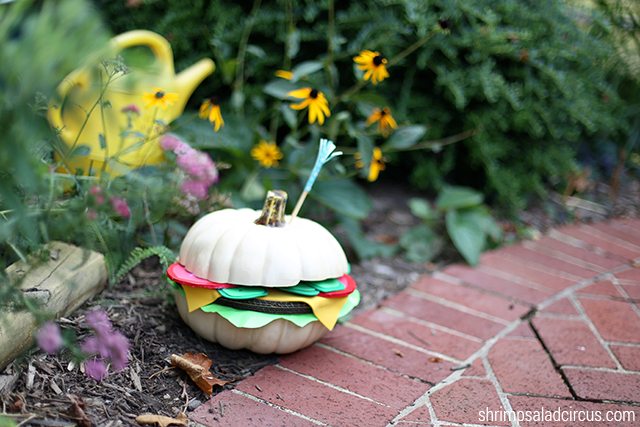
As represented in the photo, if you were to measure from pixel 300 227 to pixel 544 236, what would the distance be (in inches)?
60.8

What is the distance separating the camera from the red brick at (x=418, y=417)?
4.94ft

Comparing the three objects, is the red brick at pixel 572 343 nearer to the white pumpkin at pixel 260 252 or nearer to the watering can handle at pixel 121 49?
the white pumpkin at pixel 260 252

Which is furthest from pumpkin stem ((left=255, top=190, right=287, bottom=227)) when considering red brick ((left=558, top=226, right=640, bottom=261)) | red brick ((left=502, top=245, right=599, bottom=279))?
red brick ((left=558, top=226, right=640, bottom=261))

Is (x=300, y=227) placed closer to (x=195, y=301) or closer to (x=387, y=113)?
(x=195, y=301)

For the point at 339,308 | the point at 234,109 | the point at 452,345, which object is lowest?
the point at 452,345

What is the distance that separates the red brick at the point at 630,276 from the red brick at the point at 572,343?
18.9 inches

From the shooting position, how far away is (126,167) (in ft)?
6.52

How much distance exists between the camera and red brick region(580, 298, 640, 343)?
2.00 m

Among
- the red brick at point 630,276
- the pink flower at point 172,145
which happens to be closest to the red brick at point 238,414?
the pink flower at point 172,145

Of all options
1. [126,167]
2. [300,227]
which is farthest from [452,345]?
[126,167]

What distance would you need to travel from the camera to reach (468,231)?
8.43ft

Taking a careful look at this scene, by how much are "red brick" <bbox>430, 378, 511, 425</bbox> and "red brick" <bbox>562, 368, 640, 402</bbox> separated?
0.74ft

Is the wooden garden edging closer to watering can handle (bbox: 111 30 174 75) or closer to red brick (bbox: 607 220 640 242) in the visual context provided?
watering can handle (bbox: 111 30 174 75)

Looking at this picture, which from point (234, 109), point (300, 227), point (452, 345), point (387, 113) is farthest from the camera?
point (234, 109)
